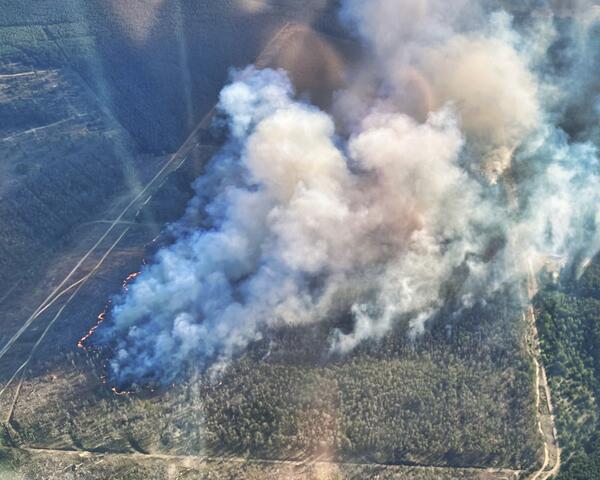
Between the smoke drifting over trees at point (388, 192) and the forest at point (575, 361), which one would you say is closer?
the forest at point (575, 361)

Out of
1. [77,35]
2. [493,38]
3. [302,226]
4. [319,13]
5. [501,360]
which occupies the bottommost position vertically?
[501,360]

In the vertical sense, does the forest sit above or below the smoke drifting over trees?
below

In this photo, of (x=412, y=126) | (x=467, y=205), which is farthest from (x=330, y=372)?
(x=412, y=126)

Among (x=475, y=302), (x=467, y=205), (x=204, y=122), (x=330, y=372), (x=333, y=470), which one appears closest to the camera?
(x=333, y=470)

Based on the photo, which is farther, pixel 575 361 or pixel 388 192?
pixel 388 192

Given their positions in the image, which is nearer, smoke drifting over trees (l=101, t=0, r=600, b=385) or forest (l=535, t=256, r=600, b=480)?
forest (l=535, t=256, r=600, b=480)

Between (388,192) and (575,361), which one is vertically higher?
(388,192)

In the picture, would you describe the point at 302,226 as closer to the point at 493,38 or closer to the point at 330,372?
the point at 330,372

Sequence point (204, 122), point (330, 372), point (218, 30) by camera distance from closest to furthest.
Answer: point (330, 372) < point (204, 122) < point (218, 30)
